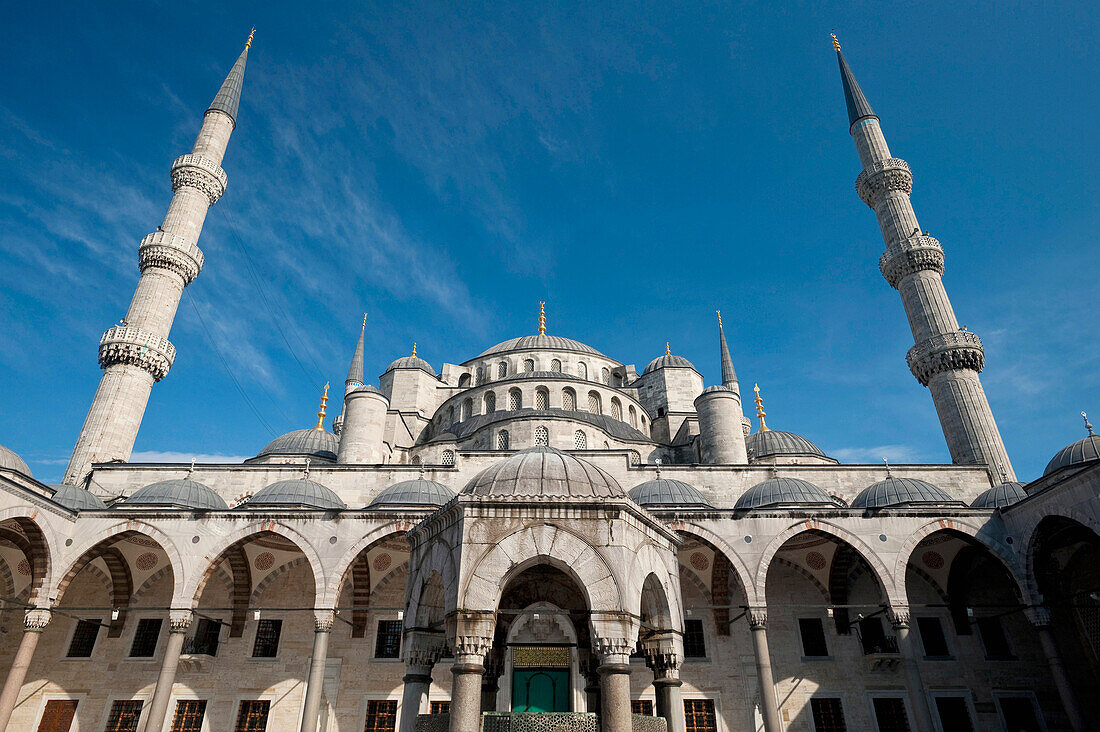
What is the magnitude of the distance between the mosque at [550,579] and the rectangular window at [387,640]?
0.16 ft

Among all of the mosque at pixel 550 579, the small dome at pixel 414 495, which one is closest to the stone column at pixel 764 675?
the mosque at pixel 550 579

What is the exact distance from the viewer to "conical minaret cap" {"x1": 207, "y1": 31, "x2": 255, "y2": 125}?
25.4 metres

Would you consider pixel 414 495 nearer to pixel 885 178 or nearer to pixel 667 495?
pixel 667 495

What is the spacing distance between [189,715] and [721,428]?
15846mm

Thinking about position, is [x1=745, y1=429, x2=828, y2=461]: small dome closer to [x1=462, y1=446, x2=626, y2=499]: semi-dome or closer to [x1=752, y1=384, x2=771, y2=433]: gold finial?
[x1=752, y1=384, x2=771, y2=433]: gold finial

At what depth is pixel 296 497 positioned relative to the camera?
15.0m

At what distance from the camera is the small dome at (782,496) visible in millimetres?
14539

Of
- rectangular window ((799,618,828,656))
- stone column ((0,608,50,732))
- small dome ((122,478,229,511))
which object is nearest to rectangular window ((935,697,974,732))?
rectangular window ((799,618,828,656))

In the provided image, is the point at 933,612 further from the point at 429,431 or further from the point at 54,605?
the point at 54,605

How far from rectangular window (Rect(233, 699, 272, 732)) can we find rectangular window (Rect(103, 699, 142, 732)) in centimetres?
230

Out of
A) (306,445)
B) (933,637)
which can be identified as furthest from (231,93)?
(933,637)

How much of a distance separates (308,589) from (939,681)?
1532cm

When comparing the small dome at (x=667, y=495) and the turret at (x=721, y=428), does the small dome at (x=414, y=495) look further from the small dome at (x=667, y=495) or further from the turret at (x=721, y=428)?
the turret at (x=721, y=428)

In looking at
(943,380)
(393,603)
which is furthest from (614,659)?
(943,380)
